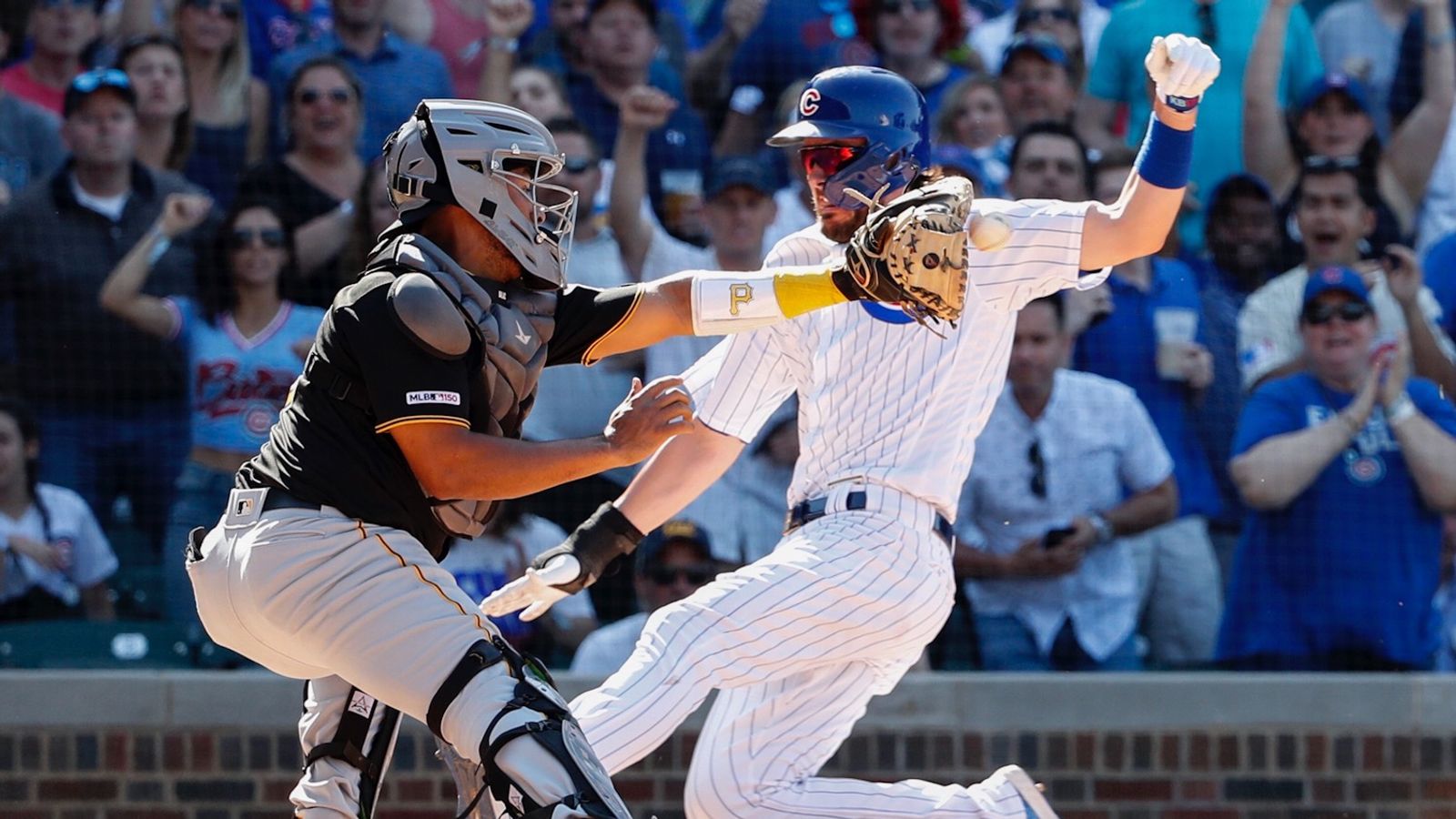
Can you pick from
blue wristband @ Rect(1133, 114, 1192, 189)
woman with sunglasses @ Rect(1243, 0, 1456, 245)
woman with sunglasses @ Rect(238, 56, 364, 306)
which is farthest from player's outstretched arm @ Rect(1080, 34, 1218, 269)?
woman with sunglasses @ Rect(1243, 0, 1456, 245)

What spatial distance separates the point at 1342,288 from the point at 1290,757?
1555 millimetres

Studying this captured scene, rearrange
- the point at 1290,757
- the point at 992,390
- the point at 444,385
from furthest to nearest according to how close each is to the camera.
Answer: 1. the point at 1290,757
2. the point at 992,390
3. the point at 444,385

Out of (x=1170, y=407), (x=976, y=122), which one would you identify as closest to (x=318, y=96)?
(x=976, y=122)

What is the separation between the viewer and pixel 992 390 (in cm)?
435

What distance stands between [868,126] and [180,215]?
3.38m

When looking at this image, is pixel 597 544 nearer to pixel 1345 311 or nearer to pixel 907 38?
pixel 1345 311

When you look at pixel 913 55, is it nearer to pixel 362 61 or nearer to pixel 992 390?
pixel 362 61

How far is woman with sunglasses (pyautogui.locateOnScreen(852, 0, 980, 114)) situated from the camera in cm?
785

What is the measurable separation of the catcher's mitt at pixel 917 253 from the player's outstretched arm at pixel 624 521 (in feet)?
2.62

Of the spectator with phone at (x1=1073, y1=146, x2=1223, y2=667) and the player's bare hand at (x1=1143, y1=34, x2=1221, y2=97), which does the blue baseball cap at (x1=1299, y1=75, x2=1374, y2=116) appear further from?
the player's bare hand at (x1=1143, y1=34, x2=1221, y2=97)

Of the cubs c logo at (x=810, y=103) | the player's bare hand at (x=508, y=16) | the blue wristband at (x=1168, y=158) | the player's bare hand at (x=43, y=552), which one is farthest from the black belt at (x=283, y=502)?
the player's bare hand at (x=508, y=16)

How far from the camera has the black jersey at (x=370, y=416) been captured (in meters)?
3.52

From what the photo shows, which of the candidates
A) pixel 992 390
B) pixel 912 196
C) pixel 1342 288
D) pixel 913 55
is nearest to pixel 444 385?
pixel 912 196

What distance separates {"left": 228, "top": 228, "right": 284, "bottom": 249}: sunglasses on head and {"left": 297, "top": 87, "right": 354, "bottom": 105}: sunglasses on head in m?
0.62
